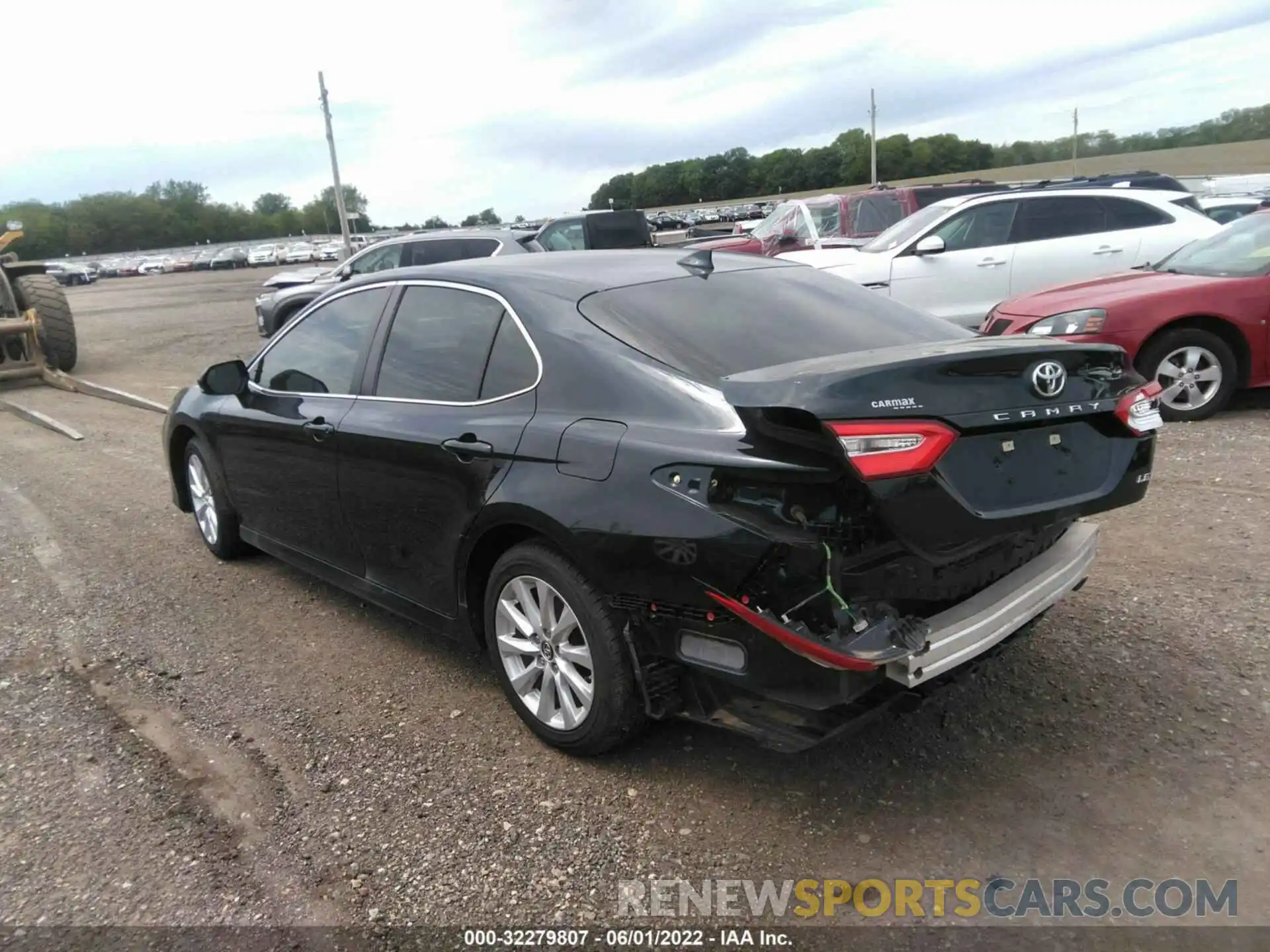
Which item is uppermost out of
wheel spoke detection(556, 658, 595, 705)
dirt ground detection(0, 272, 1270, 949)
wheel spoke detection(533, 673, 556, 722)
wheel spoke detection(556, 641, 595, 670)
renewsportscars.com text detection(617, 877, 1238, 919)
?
wheel spoke detection(556, 641, 595, 670)

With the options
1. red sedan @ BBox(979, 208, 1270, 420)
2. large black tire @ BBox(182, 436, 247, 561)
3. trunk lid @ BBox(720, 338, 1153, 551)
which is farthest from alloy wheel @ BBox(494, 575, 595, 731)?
red sedan @ BBox(979, 208, 1270, 420)

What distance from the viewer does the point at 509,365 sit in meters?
3.49

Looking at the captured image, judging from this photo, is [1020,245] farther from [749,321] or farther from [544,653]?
[544,653]

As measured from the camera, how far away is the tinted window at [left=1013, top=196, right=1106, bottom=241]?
9766 mm

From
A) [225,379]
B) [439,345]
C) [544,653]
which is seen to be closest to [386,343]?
[439,345]

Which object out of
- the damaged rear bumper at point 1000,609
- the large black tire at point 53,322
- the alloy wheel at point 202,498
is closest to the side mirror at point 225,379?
the alloy wheel at point 202,498

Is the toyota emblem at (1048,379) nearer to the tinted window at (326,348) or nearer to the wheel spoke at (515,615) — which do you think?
the wheel spoke at (515,615)

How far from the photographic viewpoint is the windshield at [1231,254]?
7.03m

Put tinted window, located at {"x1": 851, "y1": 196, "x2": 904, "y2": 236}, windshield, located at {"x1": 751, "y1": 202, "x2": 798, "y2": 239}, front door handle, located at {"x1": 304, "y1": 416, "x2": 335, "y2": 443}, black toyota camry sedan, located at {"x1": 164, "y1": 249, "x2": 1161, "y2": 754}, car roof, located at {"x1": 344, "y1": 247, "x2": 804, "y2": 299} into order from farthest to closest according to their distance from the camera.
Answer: windshield, located at {"x1": 751, "y1": 202, "x2": 798, "y2": 239}
tinted window, located at {"x1": 851, "y1": 196, "x2": 904, "y2": 236}
front door handle, located at {"x1": 304, "y1": 416, "x2": 335, "y2": 443}
car roof, located at {"x1": 344, "y1": 247, "x2": 804, "y2": 299}
black toyota camry sedan, located at {"x1": 164, "y1": 249, "x2": 1161, "y2": 754}

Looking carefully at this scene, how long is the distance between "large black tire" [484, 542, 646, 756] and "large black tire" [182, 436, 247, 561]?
8.68 ft

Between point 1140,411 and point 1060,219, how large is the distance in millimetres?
7760

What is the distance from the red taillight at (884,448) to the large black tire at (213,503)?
3928 millimetres

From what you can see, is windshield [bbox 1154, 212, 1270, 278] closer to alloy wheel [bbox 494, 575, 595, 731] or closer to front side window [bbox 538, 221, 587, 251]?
alloy wheel [bbox 494, 575, 595, 731]

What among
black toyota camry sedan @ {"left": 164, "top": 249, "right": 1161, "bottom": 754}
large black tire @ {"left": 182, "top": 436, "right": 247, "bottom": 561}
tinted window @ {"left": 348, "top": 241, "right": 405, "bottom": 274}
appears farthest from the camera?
tinted window @ {"left": 348, "top": 241, "right": 405, "bottom": 274}
